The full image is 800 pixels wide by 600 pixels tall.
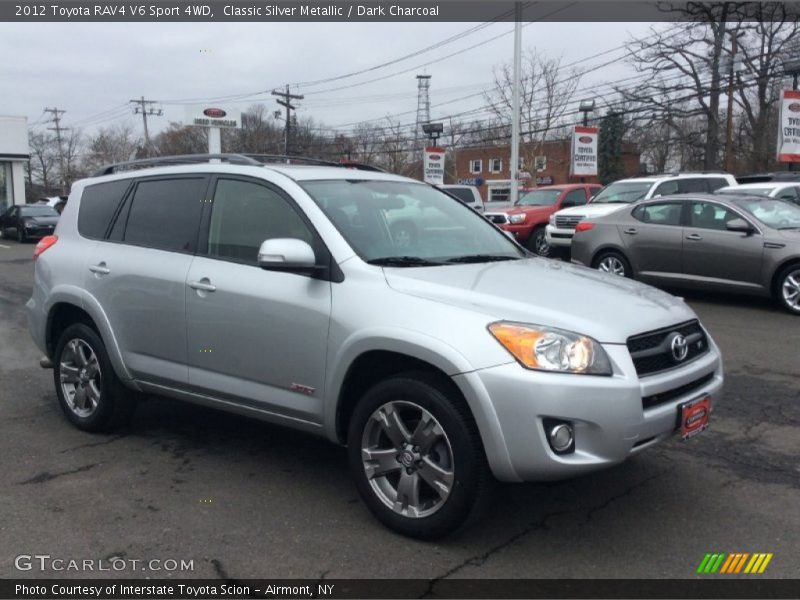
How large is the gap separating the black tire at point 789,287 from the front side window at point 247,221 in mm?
7834

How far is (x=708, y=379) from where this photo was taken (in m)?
4.10

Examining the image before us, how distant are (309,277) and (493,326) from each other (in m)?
1.12

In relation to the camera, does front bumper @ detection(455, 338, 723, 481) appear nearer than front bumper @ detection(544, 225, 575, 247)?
Yes

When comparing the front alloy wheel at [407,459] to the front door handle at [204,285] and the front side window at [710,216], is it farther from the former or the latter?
the front side window at [710,216]

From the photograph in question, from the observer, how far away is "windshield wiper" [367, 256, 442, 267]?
13.6 ft

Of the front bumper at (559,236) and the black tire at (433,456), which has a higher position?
the front bumper at (559,236)

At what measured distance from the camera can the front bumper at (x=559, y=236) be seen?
15.7 m

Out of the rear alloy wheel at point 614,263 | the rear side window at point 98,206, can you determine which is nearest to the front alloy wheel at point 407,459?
the rear side window at point 98,206

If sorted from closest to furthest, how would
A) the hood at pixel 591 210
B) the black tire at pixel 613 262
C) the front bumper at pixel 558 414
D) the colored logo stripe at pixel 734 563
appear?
the front bumper at pixel 558 414 → the colored logo stripe at pixel 734 563 → the black tire at pixel 613 262 → the hood at pixel 591 210

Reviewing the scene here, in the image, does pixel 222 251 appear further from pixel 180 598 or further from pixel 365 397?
pixel 180 598

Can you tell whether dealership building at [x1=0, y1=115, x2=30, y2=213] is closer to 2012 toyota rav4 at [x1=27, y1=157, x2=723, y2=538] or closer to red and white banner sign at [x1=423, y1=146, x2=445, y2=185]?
red and white banner sign at [x1=423, y1=146, x2=445, y2=185]

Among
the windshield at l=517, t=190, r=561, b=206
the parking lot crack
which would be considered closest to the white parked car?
the windshield at l=517, t=190, r=561, b=206

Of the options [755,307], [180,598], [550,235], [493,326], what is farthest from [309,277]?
[550,235]

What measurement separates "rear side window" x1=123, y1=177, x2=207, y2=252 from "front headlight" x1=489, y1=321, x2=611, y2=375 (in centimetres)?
227
